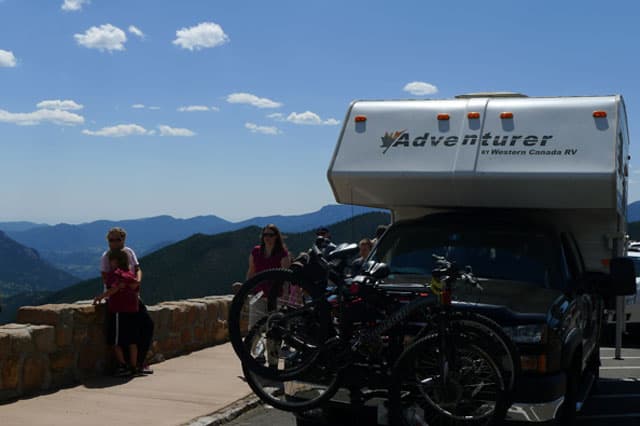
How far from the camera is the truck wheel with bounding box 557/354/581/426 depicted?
6855mm

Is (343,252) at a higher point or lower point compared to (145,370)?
higher

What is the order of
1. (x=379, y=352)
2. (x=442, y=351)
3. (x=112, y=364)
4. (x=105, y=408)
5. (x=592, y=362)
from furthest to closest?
1. (x=112, y=364)
2. (x=592, y=362)
3. (x=105, y=408)
4. (x=379, y=352)
5. (x=442, y=351)

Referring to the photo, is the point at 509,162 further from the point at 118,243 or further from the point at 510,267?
the point at 118,243

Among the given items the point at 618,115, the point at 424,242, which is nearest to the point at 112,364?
the point at 424,242

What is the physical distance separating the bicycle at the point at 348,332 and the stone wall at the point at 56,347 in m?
2.81

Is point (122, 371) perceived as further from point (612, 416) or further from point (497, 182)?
point (612, 416)

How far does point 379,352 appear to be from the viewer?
6.05 m

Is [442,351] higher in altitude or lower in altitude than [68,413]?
higher

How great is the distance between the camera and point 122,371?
954 cm

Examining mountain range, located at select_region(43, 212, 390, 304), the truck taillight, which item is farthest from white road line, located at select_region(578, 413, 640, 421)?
mountain range, located at select_region(43, 212, 390, 304)

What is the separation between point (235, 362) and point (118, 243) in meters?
2.27

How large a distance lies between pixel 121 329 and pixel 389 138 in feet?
12.1

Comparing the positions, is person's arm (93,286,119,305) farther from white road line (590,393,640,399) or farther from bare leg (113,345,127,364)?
white road line (590,393,640,399)

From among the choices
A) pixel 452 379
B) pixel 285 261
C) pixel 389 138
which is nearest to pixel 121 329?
pixel 285 261
